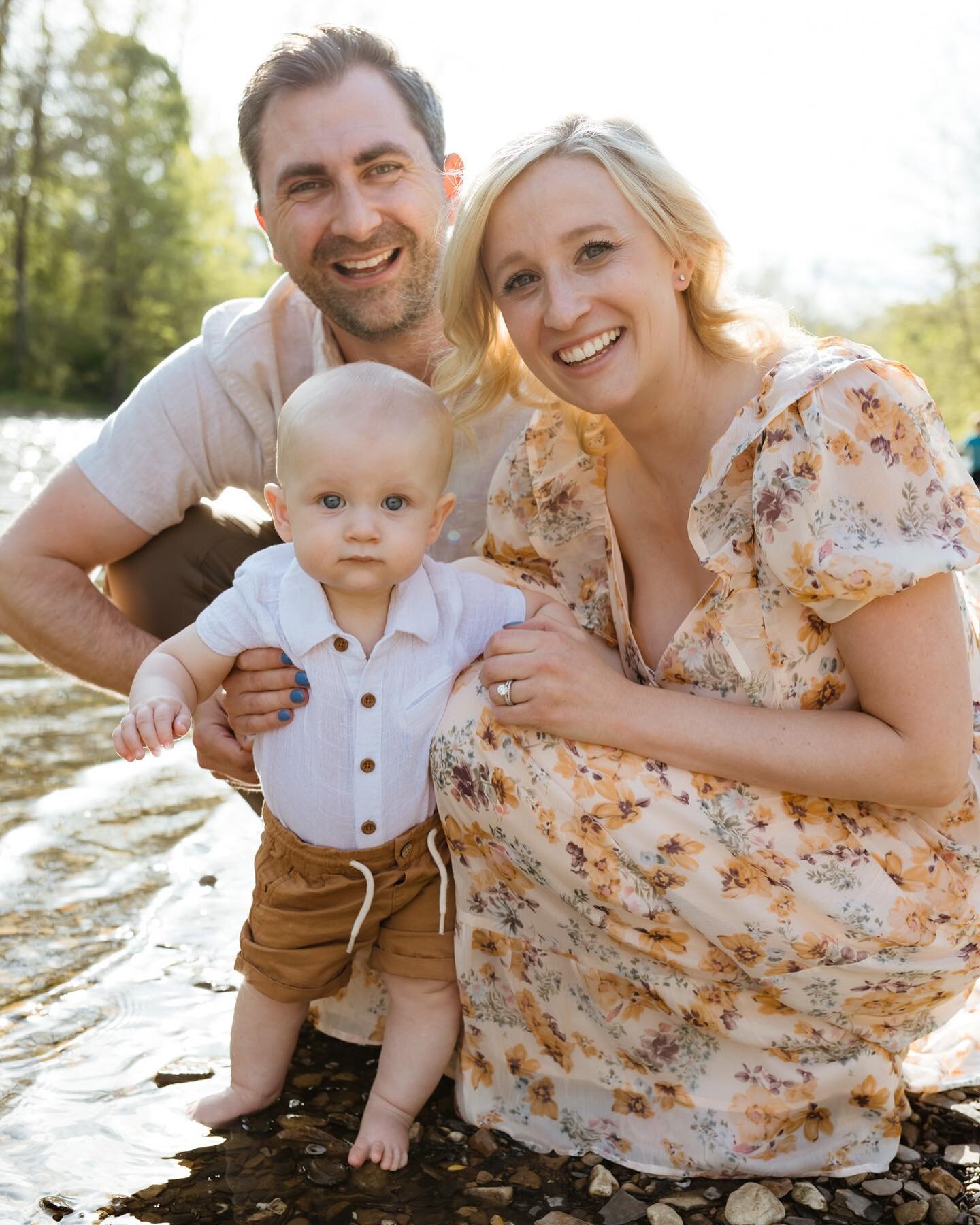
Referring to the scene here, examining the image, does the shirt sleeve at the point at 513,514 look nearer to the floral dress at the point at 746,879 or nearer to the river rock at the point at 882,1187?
the floral dress at the point at 746,879

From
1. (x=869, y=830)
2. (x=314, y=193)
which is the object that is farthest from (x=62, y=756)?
(x=869, y=830)

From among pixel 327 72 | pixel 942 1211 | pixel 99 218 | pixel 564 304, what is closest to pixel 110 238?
pixel 99 218

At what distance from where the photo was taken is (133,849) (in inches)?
136

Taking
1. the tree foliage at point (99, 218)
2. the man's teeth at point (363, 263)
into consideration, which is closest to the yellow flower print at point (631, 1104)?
the man's teeth at point (363, 263)

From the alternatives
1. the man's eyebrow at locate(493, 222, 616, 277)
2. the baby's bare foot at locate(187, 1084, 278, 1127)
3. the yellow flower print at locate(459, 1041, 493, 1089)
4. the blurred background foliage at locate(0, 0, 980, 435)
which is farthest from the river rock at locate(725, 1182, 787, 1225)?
the blurred background foliage at locate(0, 0, 980, 435)

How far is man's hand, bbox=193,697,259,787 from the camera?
2455 mm

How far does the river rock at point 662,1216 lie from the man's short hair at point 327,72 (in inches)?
102

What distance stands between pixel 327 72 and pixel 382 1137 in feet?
8.24

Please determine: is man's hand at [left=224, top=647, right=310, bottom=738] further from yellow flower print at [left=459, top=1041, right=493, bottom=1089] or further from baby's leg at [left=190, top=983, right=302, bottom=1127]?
yellow flower print at [left=459, top=1041, right=493, bottom=1089]

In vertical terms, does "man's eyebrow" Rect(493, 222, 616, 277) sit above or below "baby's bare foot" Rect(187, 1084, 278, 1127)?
above

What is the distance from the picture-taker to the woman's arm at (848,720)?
1.98m

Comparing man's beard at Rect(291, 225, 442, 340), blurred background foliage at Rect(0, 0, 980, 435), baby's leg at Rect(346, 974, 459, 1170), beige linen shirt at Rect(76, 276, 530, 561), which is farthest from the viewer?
blurred background foliage at Rect(0, 0, 980, 435)

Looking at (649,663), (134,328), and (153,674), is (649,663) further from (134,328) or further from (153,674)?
(134,328)

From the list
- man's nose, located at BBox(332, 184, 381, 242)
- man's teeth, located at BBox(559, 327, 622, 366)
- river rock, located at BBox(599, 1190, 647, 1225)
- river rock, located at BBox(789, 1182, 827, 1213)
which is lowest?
river rock, located at BBox(599, 1190, 647, 1225)
